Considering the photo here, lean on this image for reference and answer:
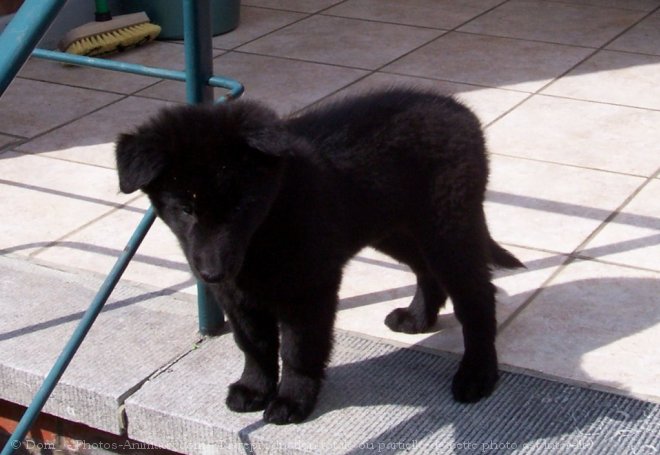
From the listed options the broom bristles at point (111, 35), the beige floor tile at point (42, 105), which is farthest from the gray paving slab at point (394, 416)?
the broom bristles at point (111, 35)

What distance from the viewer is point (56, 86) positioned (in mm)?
6160

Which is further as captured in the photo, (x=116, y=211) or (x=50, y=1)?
(x=116, y=211)

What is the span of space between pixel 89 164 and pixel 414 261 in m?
2.12

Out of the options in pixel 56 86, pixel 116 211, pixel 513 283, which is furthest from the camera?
pixel 56 86

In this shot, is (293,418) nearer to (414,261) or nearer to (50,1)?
(414,261)

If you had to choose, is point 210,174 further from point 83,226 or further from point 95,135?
point 95,135

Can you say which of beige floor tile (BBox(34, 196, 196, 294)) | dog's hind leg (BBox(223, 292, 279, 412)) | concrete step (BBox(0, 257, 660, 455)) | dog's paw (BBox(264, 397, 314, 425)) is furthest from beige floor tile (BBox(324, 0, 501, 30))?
dog's paw (BBox(264, 397, 314, 425))

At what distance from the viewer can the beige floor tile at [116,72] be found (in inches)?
243

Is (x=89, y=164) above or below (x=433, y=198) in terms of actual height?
below

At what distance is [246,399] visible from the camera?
10.4 ft

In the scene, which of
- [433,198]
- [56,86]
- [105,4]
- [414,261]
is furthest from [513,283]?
[105,4]

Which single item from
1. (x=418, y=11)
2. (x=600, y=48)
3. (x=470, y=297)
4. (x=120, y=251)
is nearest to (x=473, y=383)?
(x=470, y=297)

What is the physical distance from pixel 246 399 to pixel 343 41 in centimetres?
407

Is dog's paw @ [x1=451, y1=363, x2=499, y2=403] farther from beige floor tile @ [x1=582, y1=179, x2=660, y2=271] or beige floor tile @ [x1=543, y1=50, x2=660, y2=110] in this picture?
beige floor tile @ [x1=543, y1=50, x2=660, y2=110]
